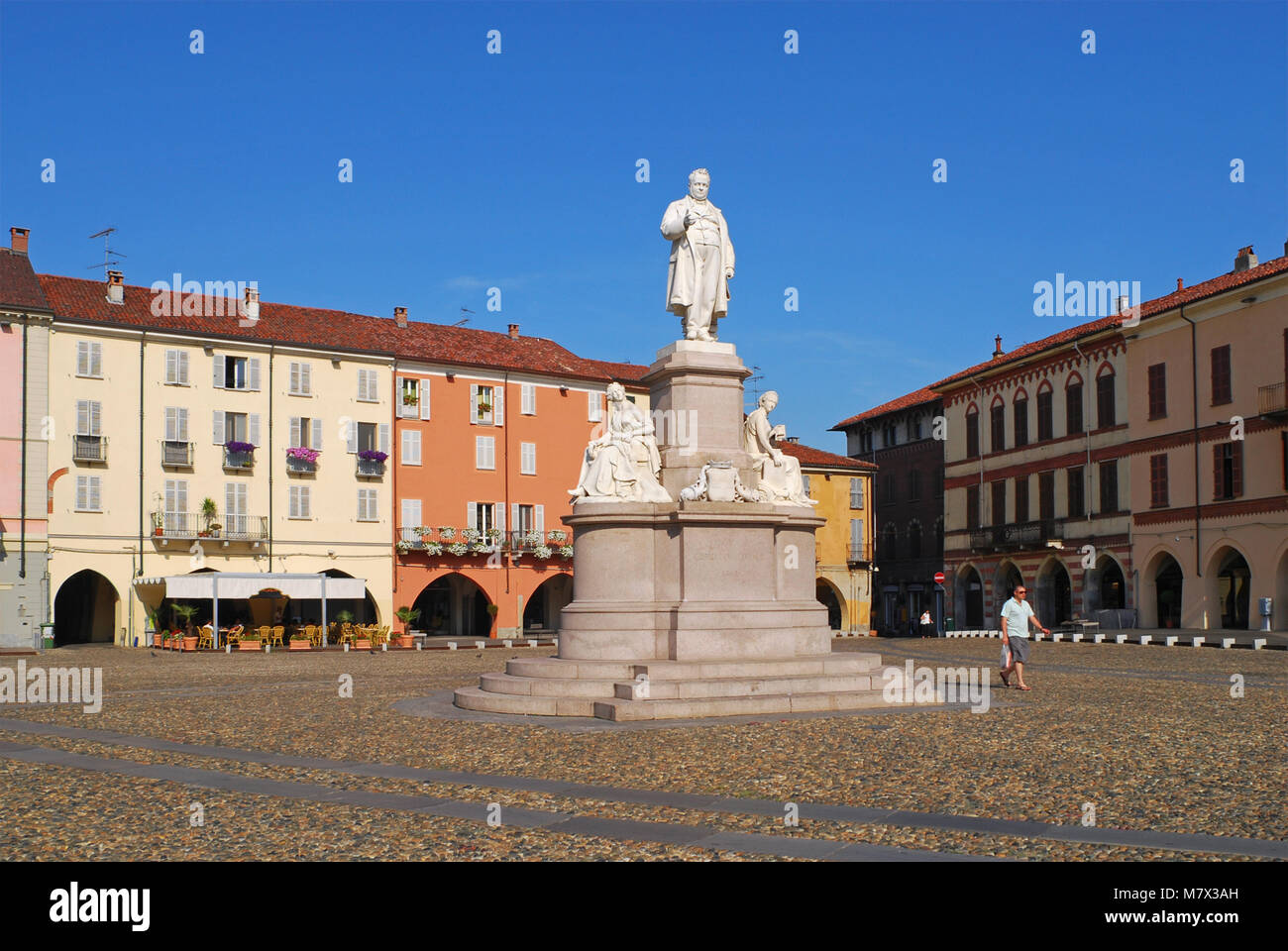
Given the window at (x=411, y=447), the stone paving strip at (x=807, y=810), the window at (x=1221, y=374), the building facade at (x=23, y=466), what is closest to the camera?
the stone paving strip at (x=807, y=810)

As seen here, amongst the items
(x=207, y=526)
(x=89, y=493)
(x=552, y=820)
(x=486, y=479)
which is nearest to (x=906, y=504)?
(x=486, y=479)

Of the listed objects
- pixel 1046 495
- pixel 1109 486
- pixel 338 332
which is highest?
pixel 338 332

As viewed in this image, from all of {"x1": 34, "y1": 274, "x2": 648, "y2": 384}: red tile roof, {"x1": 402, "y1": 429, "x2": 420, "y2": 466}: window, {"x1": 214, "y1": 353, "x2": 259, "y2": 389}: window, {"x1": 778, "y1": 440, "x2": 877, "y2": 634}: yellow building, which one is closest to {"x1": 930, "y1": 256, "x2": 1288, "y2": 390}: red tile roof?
{"x1": 778, "y1": 440, "x2": 877, "y2": 634}: yellow building

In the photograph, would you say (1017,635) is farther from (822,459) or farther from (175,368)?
(822,459)

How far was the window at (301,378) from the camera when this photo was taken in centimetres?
4700

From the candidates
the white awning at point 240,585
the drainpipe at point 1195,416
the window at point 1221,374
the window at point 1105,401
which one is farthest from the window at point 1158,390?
the white awning at point 240,585

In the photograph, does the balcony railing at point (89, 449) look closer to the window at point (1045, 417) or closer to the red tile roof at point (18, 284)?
the red tile roof at point (18, 284)

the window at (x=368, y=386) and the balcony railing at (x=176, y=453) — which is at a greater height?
the window at (x=368, y=386)

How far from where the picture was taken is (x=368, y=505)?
158ft

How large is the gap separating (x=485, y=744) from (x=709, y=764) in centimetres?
247

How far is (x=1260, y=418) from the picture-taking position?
39.0 metres

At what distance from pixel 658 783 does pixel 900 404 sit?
58.3 meters

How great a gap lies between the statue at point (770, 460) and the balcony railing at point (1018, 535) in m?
34.4

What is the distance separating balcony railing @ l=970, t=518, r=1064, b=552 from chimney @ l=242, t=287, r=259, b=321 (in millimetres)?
31206
